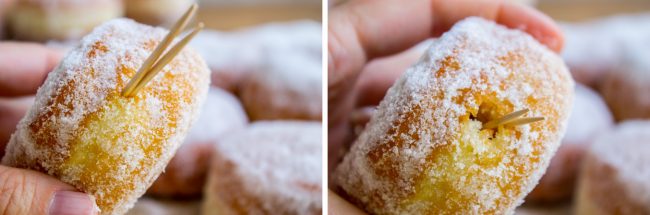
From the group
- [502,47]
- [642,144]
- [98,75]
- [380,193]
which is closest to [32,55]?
[98,75]

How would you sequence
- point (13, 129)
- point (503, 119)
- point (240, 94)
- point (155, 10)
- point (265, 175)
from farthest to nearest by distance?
point (240, 94) < point (265, 175) < point (155, 10) < point (13, 129) < point (503, 119)

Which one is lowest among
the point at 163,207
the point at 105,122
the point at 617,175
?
the point at 163,207

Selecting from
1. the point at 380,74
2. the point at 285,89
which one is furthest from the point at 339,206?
the point at 285,89

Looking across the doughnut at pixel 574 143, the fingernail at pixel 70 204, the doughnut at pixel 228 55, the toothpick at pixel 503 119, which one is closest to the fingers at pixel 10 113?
the fingernail at pixel 70 204

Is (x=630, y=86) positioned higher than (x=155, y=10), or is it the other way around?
(x=155, y=10)

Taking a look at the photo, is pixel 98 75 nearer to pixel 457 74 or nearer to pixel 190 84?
pixel 190 84

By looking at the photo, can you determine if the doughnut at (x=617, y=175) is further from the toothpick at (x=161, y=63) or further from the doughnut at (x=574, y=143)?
the toothpick at (x=161, y=63)

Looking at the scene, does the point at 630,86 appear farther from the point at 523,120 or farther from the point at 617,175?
the point at 523,120
